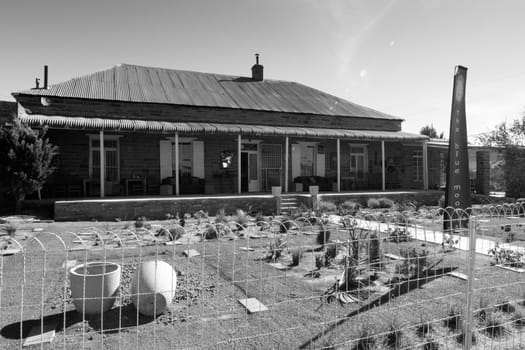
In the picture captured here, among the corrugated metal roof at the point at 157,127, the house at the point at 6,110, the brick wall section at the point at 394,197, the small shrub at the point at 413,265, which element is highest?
the house at the point at 6,110

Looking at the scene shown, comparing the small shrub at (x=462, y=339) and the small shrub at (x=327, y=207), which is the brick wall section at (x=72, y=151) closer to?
the small shrub at (x=327, y=207)

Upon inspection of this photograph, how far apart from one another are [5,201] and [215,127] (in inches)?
306

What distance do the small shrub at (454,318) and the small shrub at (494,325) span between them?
0.27 m

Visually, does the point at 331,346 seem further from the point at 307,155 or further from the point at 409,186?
the point at 409,186

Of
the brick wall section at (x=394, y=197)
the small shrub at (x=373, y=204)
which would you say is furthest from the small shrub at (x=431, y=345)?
the small shrub at (x=373, y=204)

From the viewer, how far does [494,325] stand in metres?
3.94

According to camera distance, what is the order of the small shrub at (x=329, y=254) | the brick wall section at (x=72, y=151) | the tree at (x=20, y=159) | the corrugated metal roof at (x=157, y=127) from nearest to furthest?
the small shrub at (x=329, y=254), the tree at (x=20, y=159), the corrugated metal roof at (x=157, y=127), the brick wall section at (x=72, y=151)

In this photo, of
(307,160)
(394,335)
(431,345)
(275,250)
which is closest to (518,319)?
(431,345)

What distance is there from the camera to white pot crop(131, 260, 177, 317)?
13.6ft

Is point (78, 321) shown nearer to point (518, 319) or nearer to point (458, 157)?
point (518, 319)

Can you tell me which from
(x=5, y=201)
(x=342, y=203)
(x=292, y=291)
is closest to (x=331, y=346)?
(x=292, y=291)

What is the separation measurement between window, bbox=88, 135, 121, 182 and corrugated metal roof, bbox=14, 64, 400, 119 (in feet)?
5.65

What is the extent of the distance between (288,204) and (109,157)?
7.59m

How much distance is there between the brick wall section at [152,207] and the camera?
37.4 feet
